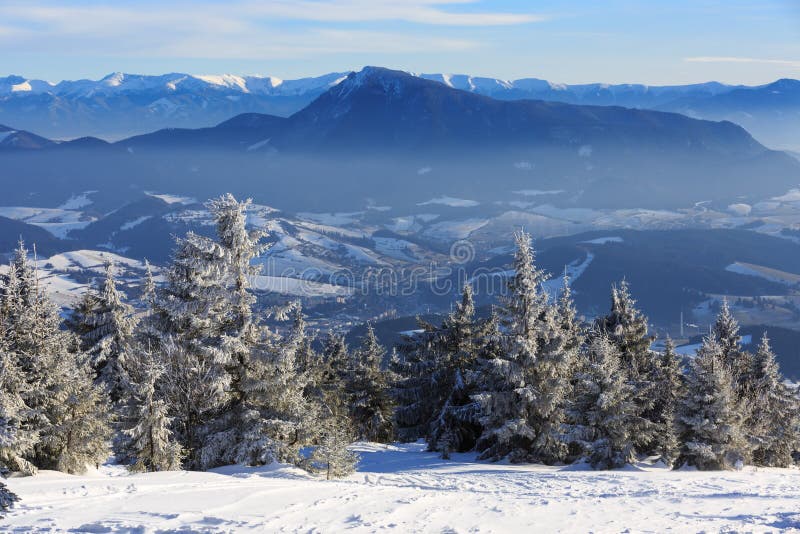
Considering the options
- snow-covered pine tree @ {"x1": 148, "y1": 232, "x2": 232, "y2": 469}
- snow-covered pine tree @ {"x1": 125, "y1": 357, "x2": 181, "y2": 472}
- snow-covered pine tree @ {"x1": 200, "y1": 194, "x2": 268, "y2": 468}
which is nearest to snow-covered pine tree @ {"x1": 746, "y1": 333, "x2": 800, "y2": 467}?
snow-covered pine tree @ {"x1": 200, "y1": 194, "x2": 268, "y2": 468}

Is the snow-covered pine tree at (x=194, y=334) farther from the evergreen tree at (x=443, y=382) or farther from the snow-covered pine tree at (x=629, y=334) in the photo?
the snow-covered pine tree at (x=629, y=334)

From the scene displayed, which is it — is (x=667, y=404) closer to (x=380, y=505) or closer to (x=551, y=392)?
(x=551, y=392)

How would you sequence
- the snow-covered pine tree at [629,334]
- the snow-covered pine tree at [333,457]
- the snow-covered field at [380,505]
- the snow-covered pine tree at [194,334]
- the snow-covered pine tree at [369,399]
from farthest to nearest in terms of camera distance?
the snow-covered pine tree at [369,399]
the snow-covered pine tree at [629,334]
the snow-covered pine tree at [194,334]
the snow-covered pine tree at [333,457]
the snow-covered field at [380,505]

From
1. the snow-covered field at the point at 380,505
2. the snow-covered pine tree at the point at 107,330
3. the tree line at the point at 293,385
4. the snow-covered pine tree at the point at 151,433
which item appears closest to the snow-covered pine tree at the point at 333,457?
the tree line at the point at 293,385

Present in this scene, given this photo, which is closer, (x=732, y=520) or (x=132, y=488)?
(x=732, y=520)

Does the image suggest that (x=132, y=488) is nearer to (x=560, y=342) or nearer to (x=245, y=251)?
(x=245, y=251)

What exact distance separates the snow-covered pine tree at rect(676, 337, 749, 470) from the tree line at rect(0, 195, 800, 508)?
3.5 inches

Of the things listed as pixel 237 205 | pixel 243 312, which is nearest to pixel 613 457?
pixel 243 312

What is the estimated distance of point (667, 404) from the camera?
35562mm

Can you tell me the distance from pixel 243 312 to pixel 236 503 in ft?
32.4

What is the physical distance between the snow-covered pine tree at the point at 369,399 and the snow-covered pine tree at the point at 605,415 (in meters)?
18.5

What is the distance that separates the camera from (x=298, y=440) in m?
26.5

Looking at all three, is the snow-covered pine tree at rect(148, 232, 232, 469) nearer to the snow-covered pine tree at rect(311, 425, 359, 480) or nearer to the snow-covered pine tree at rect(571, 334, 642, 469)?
the snow-covered pine tree at rect(311, 425, 359, 480)

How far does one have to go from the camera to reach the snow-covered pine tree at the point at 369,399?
46.9 m
